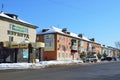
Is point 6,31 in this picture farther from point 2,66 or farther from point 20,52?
point 2,66

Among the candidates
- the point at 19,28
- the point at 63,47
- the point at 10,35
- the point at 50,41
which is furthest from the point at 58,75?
the point at 63,47

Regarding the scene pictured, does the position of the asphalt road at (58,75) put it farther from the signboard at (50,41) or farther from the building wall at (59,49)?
the signboard at (50,41)

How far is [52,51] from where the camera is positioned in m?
83.8

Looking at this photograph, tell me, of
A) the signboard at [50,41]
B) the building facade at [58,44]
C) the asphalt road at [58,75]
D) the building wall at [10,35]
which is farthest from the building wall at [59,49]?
the asphalt road at [58,75]

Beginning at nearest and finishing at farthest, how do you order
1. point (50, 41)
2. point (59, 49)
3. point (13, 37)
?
1. point (13, 37)
2. point (50, 41)
3. point (59, 49)

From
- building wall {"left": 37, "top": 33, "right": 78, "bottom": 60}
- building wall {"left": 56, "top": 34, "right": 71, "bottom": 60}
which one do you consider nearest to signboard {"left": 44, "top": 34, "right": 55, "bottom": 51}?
building wall {"left": 37, "top": 33, "right": 78, "bottom": 60}

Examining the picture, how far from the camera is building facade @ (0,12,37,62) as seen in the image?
177 ft

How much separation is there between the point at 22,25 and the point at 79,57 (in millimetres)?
45706

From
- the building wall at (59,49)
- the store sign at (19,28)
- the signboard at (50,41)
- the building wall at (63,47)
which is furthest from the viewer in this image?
the building wall at (63,47)

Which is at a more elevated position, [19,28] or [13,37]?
[19,28]

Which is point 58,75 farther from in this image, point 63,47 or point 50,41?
point 63,47

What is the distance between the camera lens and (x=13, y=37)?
5772cm

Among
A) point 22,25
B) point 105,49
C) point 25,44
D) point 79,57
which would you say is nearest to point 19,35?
point 22,25

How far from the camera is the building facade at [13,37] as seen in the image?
5399 centimetres
